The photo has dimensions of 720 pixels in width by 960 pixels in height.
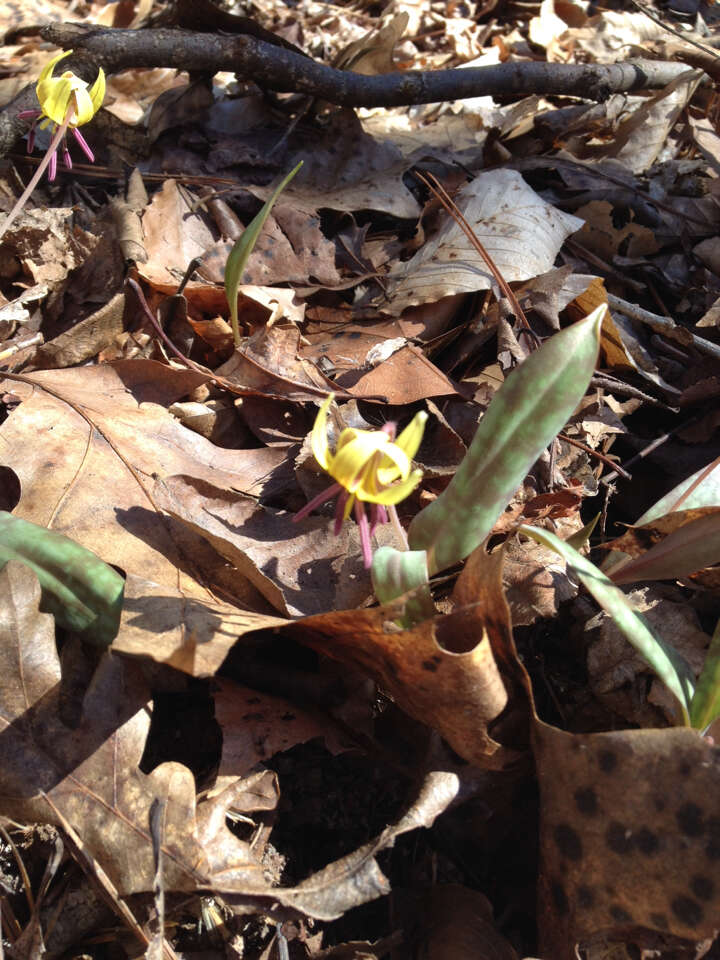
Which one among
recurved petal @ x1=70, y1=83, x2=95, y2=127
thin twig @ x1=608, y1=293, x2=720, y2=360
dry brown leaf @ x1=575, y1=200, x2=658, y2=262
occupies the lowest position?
thin twig @ x1=608, y1=293, x2=720, y2=360

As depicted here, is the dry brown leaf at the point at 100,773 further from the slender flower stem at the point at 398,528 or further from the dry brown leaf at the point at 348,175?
the dry brown leaf at the point at 348,175

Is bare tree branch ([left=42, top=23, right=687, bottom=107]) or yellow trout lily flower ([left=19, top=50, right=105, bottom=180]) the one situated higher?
yellow trout lily flower ([left=19, top=50, right=105, bottom=180])

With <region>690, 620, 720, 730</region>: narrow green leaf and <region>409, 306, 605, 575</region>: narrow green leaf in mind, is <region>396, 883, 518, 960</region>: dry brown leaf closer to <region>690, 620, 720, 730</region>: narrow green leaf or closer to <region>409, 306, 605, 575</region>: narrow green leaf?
<region>690, 620, 720, 730</region>: narrow green leaf

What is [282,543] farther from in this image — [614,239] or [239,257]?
[614,239]

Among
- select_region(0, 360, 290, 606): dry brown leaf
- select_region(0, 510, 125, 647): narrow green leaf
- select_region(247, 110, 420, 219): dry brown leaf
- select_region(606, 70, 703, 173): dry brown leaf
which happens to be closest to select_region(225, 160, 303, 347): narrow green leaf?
select_region(0, 360, 290, 606): dry brown leaf

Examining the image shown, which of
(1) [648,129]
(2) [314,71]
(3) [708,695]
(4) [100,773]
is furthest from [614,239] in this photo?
(4) [100,773]

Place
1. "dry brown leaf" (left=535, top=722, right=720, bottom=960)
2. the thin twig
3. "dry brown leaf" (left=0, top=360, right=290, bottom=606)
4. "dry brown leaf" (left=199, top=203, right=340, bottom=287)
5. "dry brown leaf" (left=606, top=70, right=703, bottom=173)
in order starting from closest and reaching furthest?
1. "dry brown leaf" (left=535, top=722, right=720, bottom=960)
2. "dry brown leaf" (left=0, top=360, right=290, bottom=606)
3. the thin twig
4. "dry brown leaf" (left=199, top=203, right=340, bottom=287)
5. "dry brown leaf" (left=606, top=70, right=703, bottom=173)
